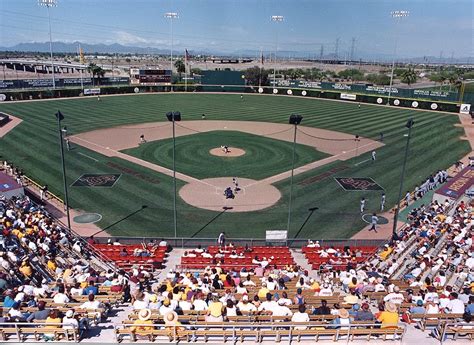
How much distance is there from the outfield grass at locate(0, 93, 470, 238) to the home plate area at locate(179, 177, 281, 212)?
938 mm

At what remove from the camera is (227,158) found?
4219cm

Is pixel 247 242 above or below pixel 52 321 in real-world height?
below

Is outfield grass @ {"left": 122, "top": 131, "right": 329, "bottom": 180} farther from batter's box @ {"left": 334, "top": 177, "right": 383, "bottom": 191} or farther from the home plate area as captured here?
batter's box @ {"left": 334, "top": 177, "right": 383, "bottom": 191}

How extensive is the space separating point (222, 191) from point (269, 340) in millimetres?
22034

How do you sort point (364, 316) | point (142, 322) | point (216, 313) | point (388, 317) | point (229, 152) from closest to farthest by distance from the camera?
point (142, 322) → point (388, 317) → point (216, 313) → point (364, 316) → point (229, 152)

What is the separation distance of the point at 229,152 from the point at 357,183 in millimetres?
15850

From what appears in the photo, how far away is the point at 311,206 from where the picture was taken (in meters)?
30.4

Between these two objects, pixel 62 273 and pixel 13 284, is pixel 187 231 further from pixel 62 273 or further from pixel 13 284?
pixel 13 284

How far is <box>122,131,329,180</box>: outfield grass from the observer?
37938mm

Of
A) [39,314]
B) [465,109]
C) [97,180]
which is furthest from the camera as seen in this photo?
[465,109]

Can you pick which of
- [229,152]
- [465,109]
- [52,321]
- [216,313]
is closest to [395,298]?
[216,313]

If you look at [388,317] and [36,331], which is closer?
[36,331]

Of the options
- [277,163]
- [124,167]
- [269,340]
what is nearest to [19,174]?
[124,167]

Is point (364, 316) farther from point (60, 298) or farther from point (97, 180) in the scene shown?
point (97, 180)
